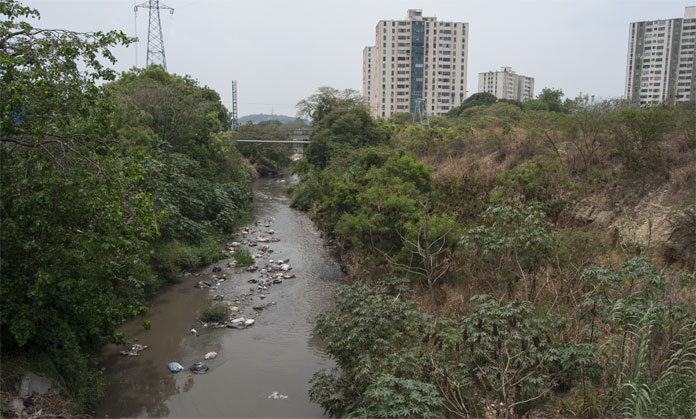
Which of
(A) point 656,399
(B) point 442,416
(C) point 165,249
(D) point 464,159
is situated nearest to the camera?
(A) point 656,399

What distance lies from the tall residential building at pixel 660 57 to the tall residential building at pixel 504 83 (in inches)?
1030

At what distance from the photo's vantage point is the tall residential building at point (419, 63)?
7319 cm

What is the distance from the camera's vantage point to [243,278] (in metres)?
14.4

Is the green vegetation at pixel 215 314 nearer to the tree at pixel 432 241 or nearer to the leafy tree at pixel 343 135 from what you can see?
the tree at pixel 432 241

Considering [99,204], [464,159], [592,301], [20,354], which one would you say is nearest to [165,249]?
[20,354]

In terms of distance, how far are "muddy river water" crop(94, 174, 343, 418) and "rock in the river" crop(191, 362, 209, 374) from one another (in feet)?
0.33

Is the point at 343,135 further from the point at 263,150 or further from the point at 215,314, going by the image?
the point at 263,150

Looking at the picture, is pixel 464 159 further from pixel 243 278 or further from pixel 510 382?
pixel 510 382

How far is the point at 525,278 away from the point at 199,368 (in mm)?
6071

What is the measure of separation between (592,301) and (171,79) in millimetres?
23612

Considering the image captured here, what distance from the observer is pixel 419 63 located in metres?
74.3

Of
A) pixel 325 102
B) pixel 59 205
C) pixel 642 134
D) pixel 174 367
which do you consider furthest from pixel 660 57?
pixel 59 205

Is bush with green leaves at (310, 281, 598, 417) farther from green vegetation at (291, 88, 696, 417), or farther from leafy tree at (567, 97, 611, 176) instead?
leafy tree at (567, 97, 611, 176)

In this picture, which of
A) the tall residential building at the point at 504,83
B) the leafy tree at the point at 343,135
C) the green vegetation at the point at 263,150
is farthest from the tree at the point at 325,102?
the tall residential building at the point at 504,83
